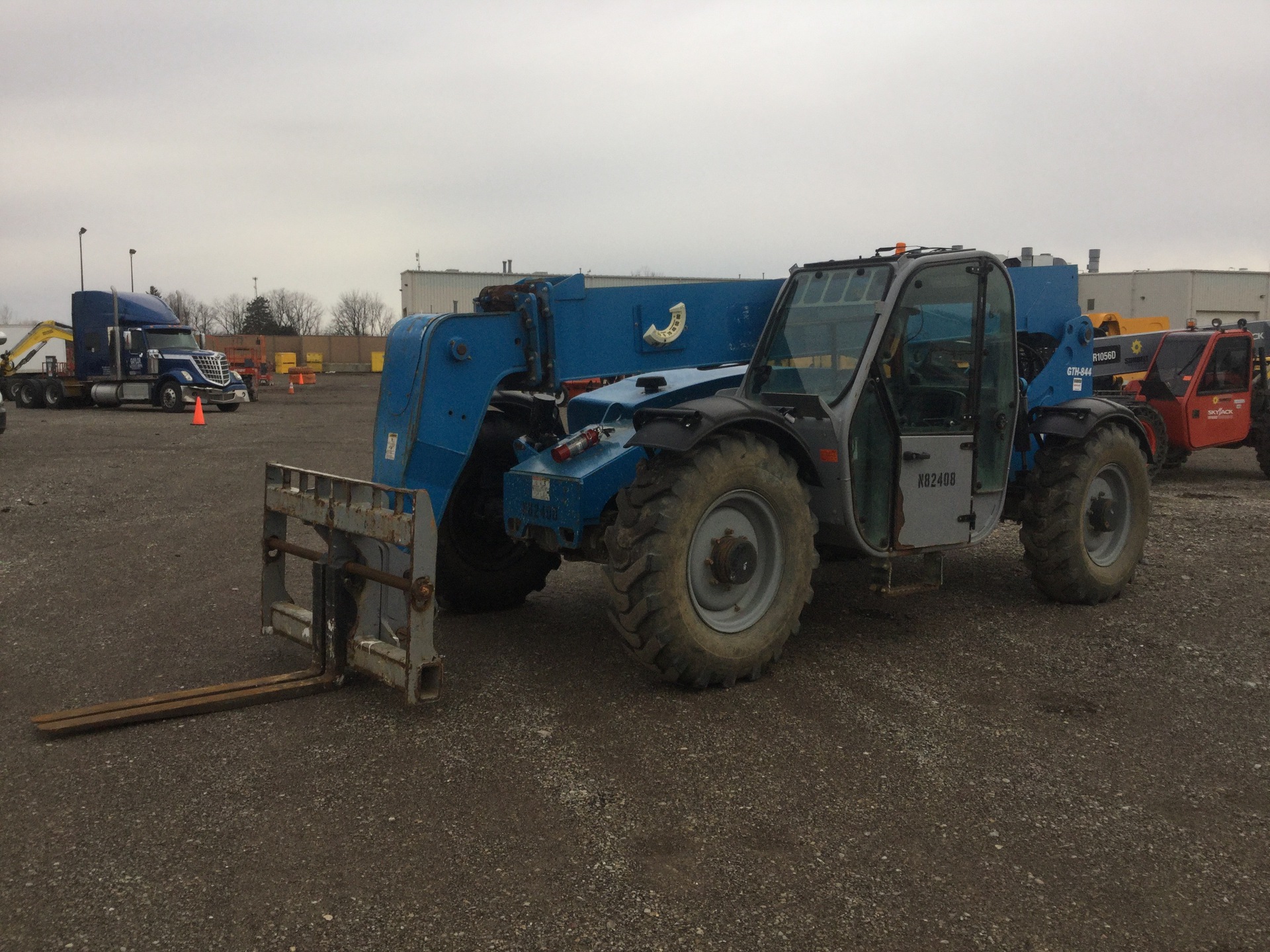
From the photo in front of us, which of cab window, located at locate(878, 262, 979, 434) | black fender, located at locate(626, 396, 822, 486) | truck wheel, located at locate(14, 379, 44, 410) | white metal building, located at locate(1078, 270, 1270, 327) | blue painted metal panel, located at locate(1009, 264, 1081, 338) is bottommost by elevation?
truck wheel, located at locate(14, 379, 44, 410)

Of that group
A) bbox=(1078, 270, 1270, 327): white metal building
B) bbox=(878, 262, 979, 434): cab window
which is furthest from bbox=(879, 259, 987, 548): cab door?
bbox=(1078, 270, 1270, 327): white metal building

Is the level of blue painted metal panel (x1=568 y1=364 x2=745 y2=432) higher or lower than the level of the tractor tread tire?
higher

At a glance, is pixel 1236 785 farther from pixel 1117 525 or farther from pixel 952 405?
pixel 1117 525

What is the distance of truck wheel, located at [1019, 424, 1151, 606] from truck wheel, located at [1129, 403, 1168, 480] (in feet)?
22.9

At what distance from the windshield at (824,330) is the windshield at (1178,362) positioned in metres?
10.1

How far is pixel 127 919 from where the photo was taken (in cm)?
322

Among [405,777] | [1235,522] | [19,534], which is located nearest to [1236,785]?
[405,777]

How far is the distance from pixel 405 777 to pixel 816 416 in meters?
2.96

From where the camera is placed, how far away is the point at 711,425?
514cm

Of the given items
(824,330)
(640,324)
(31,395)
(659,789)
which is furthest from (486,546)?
(31,395)

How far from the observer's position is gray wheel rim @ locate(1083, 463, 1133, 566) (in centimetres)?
721

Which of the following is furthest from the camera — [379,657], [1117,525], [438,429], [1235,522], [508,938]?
[1235,522]

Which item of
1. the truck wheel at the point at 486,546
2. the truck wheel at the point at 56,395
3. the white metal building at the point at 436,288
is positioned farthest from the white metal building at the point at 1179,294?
the truck wheel at the point at 486,546

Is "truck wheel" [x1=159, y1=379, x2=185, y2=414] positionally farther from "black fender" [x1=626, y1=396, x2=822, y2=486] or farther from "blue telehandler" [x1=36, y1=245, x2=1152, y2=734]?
"black fender" [x1=626, y1=396, x2=822, y2=486]
